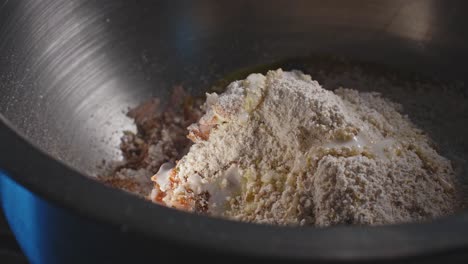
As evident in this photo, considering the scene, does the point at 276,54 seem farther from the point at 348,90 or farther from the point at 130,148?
the point at 130,148

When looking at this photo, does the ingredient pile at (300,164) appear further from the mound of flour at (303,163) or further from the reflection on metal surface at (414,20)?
the reflection on metal surface at (414,20)

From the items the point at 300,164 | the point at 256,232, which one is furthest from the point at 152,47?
the point at 256,232

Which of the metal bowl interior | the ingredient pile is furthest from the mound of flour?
the metal bowl interior

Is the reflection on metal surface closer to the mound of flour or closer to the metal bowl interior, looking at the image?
the metal bowl interior

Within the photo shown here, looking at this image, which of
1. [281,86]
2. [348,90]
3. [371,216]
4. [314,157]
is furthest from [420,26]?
[371,216]

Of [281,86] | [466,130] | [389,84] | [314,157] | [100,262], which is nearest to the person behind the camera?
[100,262]

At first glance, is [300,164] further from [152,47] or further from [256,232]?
[152,47]
